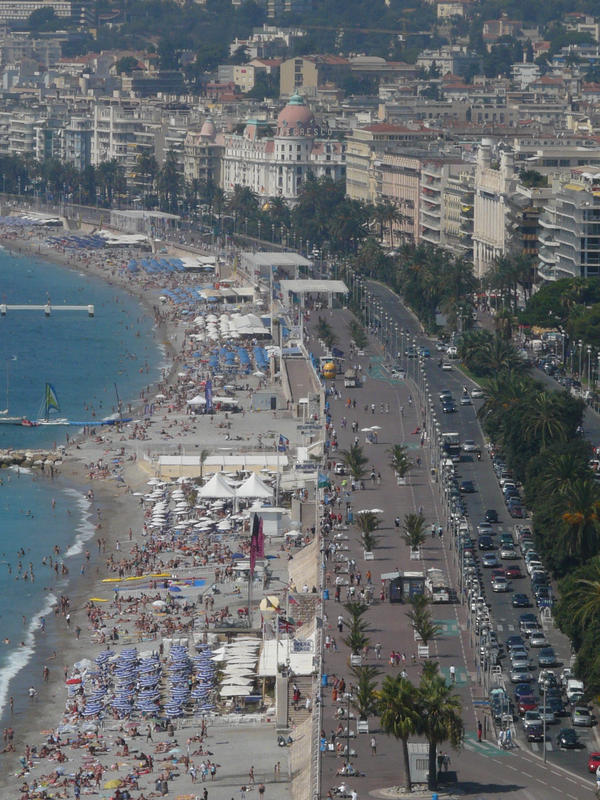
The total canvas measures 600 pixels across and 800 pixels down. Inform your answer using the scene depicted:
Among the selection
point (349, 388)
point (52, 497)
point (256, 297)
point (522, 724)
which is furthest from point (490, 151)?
point (522, 724)

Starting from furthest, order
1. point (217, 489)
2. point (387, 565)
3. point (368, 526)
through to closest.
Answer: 1. point (217, 489)
2. point (368, 526)
3. point (387, 565)

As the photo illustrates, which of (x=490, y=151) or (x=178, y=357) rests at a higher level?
(x=490, y=151)

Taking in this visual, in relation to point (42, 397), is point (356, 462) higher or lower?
higher

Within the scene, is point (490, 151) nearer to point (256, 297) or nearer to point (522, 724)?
point (256, 297)

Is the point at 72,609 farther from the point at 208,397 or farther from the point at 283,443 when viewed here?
the point at 208,397

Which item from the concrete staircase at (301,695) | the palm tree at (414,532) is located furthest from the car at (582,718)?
the palm tree at (414,532)

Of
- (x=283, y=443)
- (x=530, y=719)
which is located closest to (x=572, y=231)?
(x=283, y=443)

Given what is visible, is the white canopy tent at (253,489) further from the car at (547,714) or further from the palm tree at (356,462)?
the car at (547,714)
